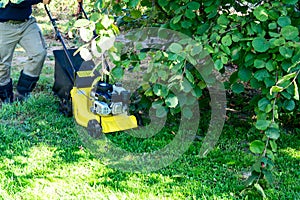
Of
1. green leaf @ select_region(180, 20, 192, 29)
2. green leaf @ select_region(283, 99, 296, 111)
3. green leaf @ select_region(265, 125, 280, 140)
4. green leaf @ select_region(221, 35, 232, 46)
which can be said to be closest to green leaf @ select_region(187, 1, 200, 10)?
green leaf @ select_region(180, 20, 192, 29)

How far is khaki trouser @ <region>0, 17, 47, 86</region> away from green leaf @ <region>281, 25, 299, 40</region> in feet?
9.02

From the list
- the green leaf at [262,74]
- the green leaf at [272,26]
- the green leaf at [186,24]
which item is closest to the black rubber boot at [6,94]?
the green leaf at [186,24]

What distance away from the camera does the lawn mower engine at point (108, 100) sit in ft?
12.8

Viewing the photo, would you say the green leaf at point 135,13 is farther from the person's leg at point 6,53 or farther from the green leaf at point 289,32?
the person's leg at point 6,53

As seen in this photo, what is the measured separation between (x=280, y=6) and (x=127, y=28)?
1.61 metres

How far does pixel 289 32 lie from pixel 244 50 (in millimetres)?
485

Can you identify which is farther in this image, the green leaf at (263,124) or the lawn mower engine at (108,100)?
the lawn mower engine at (108,100)

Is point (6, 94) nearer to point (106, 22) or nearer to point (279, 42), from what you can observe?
point (106, 22)

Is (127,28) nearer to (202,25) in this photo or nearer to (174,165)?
(202,25)

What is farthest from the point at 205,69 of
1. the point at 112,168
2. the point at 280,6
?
the point at 112,168

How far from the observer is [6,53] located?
4691 millimetres

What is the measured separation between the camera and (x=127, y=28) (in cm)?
409

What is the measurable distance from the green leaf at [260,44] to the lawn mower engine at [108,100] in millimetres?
1467

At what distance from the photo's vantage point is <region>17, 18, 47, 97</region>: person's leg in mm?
4691
